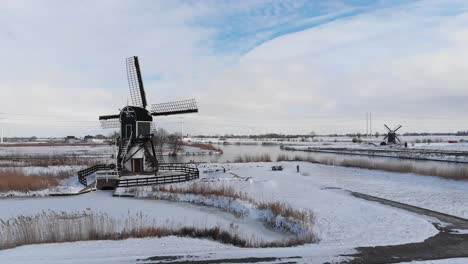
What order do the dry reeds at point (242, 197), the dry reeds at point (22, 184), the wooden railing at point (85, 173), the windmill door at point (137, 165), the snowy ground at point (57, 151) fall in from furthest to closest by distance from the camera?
the snowy ground at point (57, 151) → the windmill door at point (137, 165) → the wooden railing at point (85, 173) → the dry reeds at point (22, 184) → the dry reeds at point (242, 197)

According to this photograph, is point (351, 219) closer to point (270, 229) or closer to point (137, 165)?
point (270, 229)

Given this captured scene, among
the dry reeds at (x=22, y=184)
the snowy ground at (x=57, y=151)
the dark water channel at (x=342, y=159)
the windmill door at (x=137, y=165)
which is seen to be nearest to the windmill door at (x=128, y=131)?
the windmill door at (x=137, y=165)

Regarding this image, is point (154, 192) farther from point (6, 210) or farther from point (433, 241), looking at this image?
point (433, 241)

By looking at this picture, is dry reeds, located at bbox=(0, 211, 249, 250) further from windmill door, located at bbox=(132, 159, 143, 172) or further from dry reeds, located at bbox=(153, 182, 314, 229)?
windmill door, located at bbox=(132, 159, 143, 172)

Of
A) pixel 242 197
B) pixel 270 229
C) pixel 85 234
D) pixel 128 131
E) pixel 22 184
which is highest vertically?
pixel 128 131

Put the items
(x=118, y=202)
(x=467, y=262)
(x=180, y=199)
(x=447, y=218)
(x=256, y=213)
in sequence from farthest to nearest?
(x=180, y=199), (x=118, y=202), (x=256, y=213), (x=447, y=218), (x=467, y=262)

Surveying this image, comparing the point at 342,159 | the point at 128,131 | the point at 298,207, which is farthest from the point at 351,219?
the point at 342,159

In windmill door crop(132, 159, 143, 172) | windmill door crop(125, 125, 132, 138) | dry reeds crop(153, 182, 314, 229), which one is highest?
windmill door crop(125, 125, 132, 138)

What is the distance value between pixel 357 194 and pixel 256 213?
24.5 ft

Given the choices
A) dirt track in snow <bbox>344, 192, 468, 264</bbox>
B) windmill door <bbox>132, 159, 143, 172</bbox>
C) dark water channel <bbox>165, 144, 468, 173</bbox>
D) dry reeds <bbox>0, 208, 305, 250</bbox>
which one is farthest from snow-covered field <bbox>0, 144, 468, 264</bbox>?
dark water channel <bbox>165, 144, 468, 173</bbox>

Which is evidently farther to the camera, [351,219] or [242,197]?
[242,197]

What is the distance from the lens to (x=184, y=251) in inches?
342

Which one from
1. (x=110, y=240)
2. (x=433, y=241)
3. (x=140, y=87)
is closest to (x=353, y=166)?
(x=140, y=87)

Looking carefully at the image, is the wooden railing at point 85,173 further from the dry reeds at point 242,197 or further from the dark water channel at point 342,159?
the dark water channel at point 342,159
